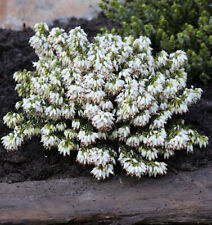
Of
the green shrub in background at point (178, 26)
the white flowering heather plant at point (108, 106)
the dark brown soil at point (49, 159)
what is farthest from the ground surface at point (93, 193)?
the green shrub in background at point (178, 26)

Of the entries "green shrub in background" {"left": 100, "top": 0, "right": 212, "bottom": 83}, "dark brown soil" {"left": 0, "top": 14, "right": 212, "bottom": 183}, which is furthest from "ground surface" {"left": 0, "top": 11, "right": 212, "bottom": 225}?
"green shrub in background" {"left": 100, "top": 0, "right": 212, "bottom": 83}

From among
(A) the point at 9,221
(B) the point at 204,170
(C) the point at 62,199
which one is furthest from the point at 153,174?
(A) the point at 9,221

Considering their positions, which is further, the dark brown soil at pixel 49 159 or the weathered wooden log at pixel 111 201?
the dark brown soil at pixel 49 159

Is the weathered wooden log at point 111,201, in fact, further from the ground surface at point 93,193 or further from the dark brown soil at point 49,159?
the dark brown soil at point 49,159

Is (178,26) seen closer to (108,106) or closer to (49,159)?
(108,106)

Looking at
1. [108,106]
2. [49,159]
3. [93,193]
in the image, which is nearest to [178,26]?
[108,106]

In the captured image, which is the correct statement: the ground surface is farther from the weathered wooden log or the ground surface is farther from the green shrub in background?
the green shrub in background
